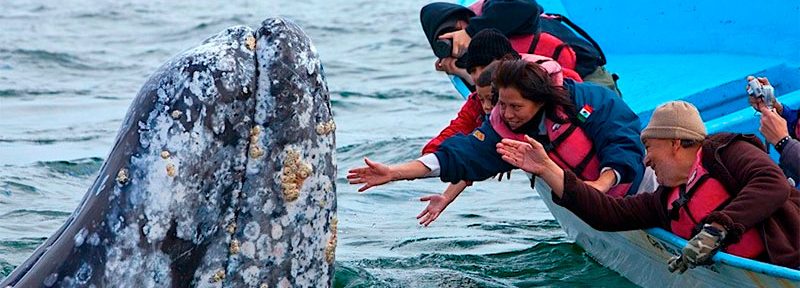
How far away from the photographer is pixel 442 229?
9.16 m

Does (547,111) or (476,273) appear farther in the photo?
(476,273)

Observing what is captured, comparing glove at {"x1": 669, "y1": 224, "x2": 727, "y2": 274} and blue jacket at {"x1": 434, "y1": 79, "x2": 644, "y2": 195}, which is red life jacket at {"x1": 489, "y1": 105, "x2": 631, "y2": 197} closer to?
blue jacket at {"x1": 434, "y1": 79, "x2": 644, "y2": 195}

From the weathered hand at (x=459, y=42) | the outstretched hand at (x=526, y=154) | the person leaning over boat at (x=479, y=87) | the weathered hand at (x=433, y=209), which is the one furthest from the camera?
→ the weathered hand at (x=459, y=42)

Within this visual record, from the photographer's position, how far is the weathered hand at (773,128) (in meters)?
6.88

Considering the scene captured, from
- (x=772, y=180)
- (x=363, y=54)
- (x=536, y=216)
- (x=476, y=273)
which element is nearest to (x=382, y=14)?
(x=363, y=54)

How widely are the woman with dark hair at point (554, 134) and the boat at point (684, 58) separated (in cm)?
47

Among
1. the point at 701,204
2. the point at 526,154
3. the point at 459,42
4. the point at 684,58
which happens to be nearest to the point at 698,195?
the point at 701,204

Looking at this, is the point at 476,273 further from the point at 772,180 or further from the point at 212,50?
the point at 212,50

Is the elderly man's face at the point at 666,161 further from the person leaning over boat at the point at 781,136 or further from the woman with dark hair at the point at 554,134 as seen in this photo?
the person leaning over boat at the point at 781,136

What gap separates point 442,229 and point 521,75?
113 inches

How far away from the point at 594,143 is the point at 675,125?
0.99 metres

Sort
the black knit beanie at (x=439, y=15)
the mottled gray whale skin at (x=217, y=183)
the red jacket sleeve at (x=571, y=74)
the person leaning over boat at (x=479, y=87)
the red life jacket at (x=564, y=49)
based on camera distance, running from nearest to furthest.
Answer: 1. the mottled gray whale skin at (x=217, y=183)
2. the person leaning over boat at (x=479, y=87)
3. the red jacket sleeve at (x=571, y=74)
4. the red life jacket at (x=564, y=49)
5. the black knit beanie at (x=439, y=15)

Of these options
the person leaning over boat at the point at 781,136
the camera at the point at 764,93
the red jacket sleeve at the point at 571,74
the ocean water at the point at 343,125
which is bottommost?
the ocean water at the point at 343,125

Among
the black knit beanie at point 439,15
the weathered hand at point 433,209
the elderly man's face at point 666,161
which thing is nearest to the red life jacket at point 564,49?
the black knit beanie at point 439,15
